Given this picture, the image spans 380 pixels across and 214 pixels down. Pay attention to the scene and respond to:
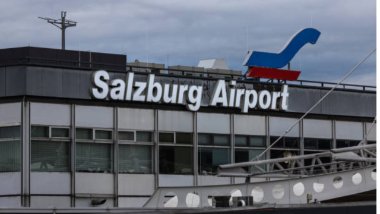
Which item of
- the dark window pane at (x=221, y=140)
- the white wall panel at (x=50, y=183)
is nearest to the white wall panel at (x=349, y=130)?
the dark window pane at (x=221, y=140)

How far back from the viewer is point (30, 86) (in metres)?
37.1

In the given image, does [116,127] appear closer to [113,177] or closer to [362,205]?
[113,177]

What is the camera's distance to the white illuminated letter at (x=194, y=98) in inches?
1606

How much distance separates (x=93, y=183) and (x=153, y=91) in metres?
4.39

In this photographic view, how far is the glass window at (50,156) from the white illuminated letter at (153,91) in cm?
387

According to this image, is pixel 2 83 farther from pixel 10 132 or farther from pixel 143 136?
pixel 143 136

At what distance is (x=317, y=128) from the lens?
45.1 meters

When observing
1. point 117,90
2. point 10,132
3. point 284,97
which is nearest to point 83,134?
point 117,90

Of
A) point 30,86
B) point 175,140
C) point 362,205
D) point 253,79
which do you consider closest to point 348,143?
point 253,79

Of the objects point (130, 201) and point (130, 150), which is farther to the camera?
point (130, 150)

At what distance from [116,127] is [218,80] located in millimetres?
4873

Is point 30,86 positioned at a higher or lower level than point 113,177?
higher

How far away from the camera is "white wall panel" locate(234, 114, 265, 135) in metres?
42.3

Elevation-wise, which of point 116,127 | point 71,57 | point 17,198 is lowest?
point 17,198
